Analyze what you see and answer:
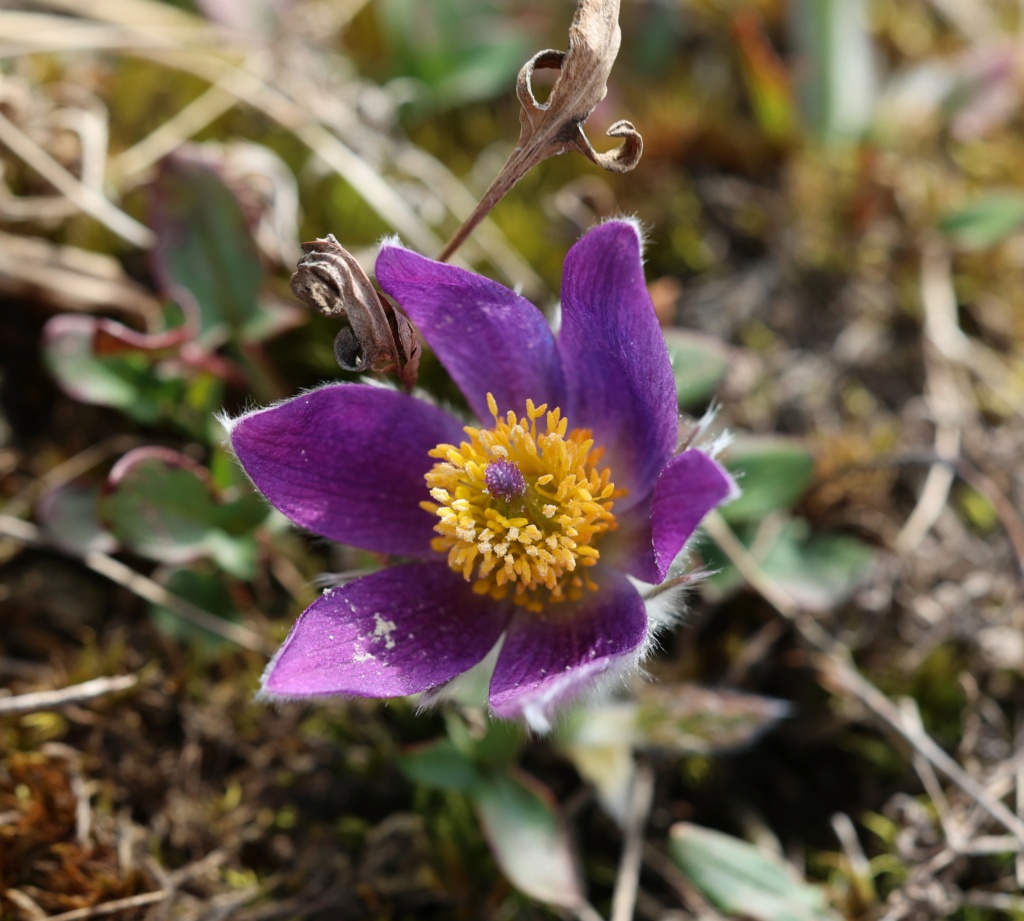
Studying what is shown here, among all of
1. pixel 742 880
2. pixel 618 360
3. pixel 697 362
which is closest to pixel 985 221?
pixel 697 362

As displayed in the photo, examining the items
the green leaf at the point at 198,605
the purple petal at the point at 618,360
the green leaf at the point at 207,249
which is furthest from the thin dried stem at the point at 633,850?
the green leaf at the point at 207,249

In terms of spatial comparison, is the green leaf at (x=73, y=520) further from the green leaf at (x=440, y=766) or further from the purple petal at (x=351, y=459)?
the green leaf at (x=440, y=766)

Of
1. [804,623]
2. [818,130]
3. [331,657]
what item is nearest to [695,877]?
[804,623]

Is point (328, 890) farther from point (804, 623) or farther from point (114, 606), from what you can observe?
point (804, 623)

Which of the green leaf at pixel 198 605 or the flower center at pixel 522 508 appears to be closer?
the flower center at pixel 522 508

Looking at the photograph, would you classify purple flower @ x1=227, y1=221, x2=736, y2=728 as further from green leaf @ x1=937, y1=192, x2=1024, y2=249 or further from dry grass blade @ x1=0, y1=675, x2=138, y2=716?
green leaf @ x1=937, y1=192, x2=1024, y2=249
